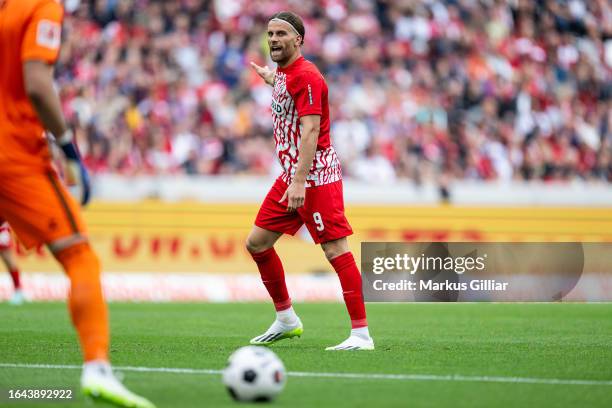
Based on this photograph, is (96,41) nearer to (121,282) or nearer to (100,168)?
(100,168)

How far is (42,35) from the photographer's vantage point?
588 cm

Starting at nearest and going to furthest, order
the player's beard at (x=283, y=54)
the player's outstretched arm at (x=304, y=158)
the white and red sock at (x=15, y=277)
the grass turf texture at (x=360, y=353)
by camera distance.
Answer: the grass turf texture at (x=360, y=353) < the player's outstretched arm at (x=304, y=158) < the player's beard at (x=283, y=54) < the white and red sock at (x=15, y=277)

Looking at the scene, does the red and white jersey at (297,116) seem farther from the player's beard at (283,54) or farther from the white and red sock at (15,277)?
the white and red sock at (15,277)

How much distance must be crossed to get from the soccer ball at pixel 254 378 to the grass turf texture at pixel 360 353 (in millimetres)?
96

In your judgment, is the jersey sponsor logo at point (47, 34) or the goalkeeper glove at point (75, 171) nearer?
the jersey sponsor logo at point (47, 34)

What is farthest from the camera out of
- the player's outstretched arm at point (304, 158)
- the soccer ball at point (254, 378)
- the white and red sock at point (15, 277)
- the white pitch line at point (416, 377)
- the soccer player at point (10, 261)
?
the white and red sock at point (15, 277)

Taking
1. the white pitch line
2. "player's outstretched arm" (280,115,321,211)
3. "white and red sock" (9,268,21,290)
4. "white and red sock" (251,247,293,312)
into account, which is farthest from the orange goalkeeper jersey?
"white and red sock" (9,268,21,290)

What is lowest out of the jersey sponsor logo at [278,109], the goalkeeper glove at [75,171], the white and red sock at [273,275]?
the white and red sock at [273,275]

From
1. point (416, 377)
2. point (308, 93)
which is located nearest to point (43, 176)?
point (416, 377)

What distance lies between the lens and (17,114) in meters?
6.07

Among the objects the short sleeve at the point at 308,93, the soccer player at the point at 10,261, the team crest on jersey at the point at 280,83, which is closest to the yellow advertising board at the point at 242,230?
the soccer player at the point at 10,261

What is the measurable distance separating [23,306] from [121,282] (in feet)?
8.97

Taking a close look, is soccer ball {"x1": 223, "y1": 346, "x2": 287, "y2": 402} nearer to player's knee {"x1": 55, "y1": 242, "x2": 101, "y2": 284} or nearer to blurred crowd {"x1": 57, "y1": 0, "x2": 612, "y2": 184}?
player's knee {"x1": 55, "y1": 242, "x2": 101, "y2": 284}

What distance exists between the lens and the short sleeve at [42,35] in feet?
19.2
